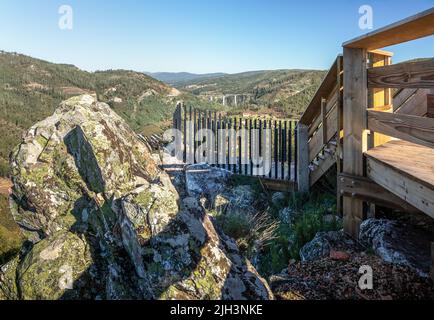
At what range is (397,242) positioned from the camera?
3.42 m

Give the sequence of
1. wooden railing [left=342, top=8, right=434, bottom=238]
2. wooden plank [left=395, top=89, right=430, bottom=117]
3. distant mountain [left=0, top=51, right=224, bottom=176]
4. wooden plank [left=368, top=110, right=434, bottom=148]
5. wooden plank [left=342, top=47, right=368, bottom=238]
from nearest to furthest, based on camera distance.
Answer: wooden plank [left=368, top=110, right=434, bottom=148] → wooden railing [left=342, top=8, right=434, bottom=238] → wooden plank [left=342, top=47, right=368, bottom=238] → wooden plank [left=395, top=89, right=430, bottom=117] → distant mountain [left=0, top=51, right=224, bottom=176]

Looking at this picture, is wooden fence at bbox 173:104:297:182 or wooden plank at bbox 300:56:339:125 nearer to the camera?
wooden plank at bbox 300:56:339:125

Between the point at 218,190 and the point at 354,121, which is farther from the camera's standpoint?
the point at 218,190

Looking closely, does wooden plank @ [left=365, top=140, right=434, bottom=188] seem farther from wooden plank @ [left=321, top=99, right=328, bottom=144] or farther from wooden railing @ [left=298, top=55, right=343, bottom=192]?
wooden plank @ [left=321, top=99, right=328, bottom=144]

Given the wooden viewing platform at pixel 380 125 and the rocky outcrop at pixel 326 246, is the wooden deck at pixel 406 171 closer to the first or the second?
the wooden viewing platform at pixel 380 125

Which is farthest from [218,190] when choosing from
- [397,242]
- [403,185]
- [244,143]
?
[403,185]

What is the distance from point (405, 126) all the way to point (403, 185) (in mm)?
473

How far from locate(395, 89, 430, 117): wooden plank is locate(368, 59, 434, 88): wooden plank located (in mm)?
1044

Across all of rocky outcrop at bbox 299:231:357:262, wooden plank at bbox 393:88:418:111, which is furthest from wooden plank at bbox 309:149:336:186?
rocky outcrop at bbox 299:231:357:262

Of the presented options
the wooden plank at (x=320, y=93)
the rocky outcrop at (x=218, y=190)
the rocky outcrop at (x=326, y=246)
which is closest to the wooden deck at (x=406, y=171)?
the rocky outcrop at (x=326, y=246)

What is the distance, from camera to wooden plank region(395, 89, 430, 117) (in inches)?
171

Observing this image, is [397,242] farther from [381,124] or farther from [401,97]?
[401,97]
